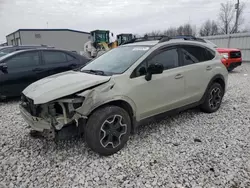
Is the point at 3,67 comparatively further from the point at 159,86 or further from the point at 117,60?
the point at 159,86

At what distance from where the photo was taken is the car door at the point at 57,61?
596 centimetres

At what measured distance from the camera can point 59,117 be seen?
2.65 m

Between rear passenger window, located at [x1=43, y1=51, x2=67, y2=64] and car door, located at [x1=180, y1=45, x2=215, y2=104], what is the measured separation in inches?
155

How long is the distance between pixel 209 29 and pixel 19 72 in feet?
162

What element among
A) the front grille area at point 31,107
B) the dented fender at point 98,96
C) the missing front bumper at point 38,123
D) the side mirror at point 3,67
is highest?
the side mirror at point 3,67

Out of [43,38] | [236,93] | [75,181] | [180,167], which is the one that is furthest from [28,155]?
[43,38]

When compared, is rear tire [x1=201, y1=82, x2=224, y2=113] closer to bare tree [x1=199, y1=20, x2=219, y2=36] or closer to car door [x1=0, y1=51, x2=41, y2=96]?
car door [x1=0, y1=51, x2=41, y2=96]

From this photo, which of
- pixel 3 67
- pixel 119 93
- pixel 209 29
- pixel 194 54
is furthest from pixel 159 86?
pixel 209 29

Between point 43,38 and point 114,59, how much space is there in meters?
38.2

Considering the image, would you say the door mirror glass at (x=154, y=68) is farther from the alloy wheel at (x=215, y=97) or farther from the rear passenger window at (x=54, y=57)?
the rear passenger window at (x=54, y=57)

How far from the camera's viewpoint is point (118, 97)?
2.85m

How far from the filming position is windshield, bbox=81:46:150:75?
10.5 feet

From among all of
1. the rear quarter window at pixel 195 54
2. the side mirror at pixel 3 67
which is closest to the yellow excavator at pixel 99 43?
the side mirror at pixel 3 67

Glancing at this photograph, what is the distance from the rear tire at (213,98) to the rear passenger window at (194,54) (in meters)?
0.65
